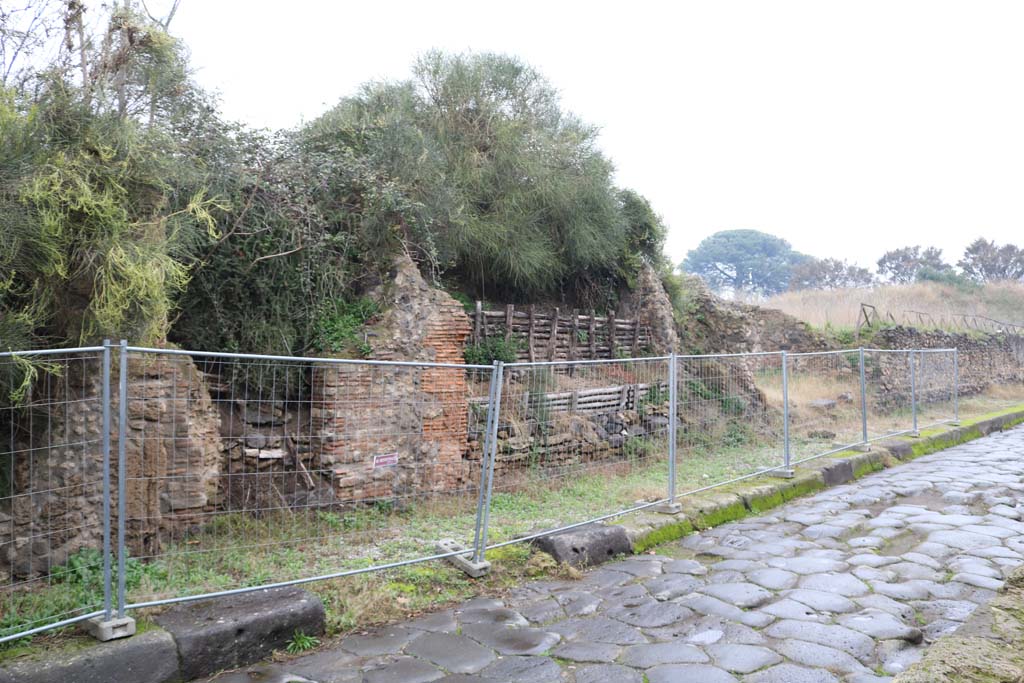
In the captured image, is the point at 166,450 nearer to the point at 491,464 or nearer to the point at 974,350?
the point at 491,464

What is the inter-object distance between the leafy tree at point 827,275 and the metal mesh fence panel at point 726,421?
51423mm

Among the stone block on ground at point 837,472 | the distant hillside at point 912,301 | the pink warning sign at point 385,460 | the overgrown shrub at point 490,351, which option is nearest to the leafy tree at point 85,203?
the pink warning sign at point 385,460

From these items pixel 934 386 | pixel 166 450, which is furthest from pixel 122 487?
pixel 934 386

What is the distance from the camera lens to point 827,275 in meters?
58.5

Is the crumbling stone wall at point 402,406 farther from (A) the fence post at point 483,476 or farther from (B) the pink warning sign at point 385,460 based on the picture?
(A) the fence post at point 483,476

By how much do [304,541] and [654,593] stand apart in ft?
7.65

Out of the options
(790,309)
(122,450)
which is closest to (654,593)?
(122,450)

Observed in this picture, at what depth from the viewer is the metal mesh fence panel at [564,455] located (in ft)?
19.3

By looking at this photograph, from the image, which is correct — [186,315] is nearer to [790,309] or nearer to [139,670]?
[139,670]

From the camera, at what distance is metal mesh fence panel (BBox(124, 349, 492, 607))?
4.34 metres

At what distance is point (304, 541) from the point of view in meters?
4.67

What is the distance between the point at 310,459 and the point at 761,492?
4405 mm

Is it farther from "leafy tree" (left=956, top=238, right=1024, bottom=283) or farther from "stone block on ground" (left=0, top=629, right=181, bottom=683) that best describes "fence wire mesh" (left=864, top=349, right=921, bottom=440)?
"leafy tree" (left=956, top=238, right=1024, bottom=283)

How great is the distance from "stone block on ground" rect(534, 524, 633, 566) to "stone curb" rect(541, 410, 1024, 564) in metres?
0.03
